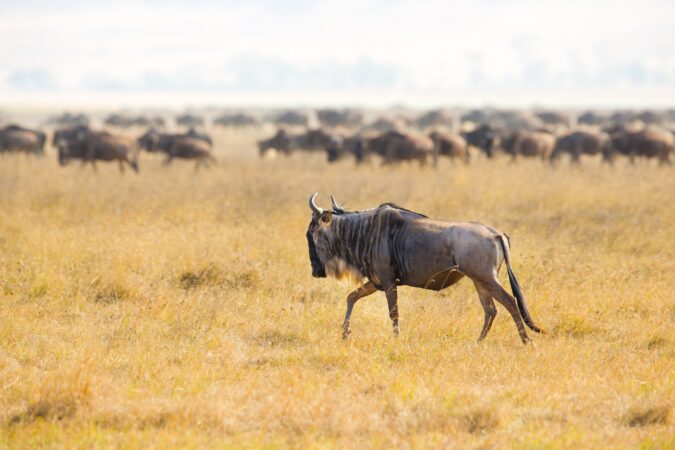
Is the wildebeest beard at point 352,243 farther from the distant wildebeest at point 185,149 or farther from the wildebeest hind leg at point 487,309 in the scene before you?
the distant wildebeest at point 185,149

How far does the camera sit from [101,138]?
23.3 metres

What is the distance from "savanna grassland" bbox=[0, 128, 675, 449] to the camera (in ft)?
18.1

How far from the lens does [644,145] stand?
25625 mm

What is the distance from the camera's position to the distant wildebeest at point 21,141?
27.8m

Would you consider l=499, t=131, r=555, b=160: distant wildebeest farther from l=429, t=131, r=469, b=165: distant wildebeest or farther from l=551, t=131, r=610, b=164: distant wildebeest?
l=429, t=131, r=469, b=165: distant wildebeest

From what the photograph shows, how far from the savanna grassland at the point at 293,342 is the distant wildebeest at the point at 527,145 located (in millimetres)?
13086

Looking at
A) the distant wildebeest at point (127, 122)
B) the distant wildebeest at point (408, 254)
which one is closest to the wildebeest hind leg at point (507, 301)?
the distant wildebeest at point (408, 254)

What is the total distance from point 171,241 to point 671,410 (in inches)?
271

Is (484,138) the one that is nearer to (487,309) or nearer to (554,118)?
(487,309)

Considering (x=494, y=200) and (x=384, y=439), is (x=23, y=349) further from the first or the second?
(x=494, y=200)

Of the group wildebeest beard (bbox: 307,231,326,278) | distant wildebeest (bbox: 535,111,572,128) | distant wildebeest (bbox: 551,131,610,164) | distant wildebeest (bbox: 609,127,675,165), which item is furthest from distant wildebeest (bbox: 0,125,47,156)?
distant wildebeest (bbox: 535,111,572,128)

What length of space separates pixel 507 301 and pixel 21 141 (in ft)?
78.6

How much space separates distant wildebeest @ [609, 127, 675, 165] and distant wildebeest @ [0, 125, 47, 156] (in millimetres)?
18475

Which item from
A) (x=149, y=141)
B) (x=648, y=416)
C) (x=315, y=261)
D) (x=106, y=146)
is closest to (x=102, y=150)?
(x=106, y=146)
